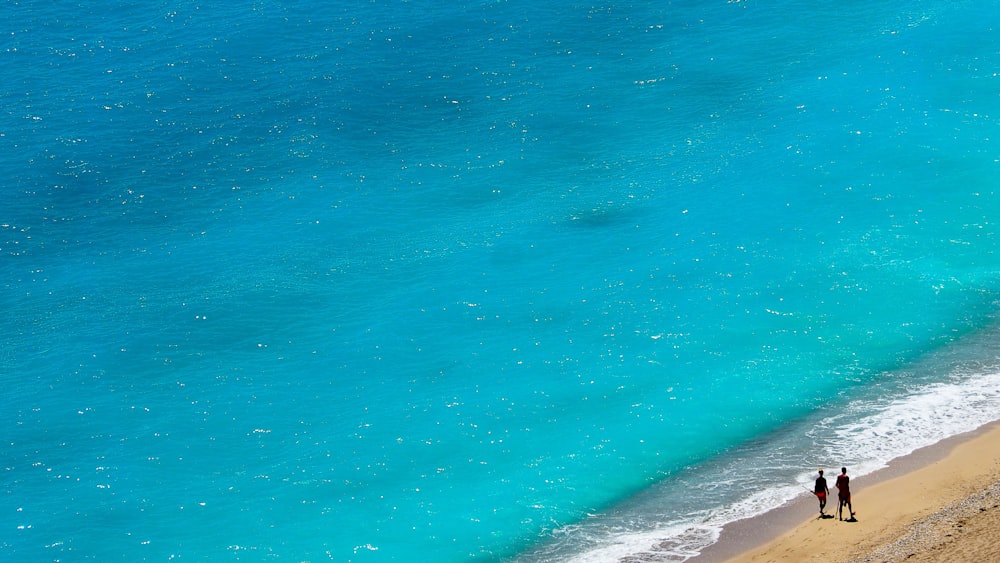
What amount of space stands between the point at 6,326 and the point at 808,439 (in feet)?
104

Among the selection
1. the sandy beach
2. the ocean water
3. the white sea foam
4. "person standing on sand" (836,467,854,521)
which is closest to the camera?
the sandy beach

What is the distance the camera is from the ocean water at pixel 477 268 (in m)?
36.9

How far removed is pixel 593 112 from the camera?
188 feet

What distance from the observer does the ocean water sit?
36.9 m

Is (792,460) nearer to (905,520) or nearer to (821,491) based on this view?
(821,491)

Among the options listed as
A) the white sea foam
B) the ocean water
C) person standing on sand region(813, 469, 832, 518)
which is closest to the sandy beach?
person standing on sand region(813, 469, 832, 518)

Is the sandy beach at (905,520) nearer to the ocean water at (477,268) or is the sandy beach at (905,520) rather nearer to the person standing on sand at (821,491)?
the person standing on sand at (821,491)

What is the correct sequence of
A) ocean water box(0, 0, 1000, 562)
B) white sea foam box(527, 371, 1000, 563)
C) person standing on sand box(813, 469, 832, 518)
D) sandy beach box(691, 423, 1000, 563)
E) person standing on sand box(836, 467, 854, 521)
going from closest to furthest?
sandy beach box(691, 423, 1000, 563) < person standing on sand box(836, 467, 854, 521) < person standing on sand box(813, 469, 832, 518) < white sea foam box(527, 371, 1000, 563) < ocean water box(0, 0, 1000, 562)

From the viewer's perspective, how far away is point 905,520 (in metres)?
Answer: 31.8

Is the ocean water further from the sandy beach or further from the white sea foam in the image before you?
the sandy beach

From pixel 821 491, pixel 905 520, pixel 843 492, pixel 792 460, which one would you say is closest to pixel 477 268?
pixel 792 460

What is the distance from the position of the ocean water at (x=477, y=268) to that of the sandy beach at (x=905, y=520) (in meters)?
0.89

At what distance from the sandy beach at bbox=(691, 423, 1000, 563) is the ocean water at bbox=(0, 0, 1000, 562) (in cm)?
89

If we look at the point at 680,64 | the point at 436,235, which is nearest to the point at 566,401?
the point at 436,235
